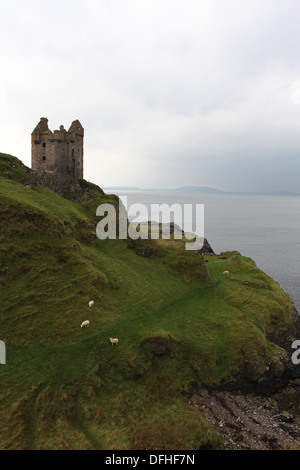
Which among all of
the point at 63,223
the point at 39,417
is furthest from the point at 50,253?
the point at 39,417

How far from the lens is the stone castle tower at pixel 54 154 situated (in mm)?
59500

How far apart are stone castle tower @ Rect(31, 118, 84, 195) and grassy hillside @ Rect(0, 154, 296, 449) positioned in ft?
37.9

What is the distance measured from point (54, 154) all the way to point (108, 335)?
43.4 meters

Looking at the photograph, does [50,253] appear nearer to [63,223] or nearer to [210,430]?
[63,223]

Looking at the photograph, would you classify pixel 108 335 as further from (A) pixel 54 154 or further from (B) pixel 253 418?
(A) pixel 54 154

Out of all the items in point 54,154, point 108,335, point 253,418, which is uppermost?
point 54,154

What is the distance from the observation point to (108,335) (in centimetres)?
3070

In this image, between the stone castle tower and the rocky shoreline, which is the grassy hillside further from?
the stone castle tower

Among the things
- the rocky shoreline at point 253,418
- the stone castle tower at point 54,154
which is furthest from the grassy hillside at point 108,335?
the stone castle tower at point 54,154

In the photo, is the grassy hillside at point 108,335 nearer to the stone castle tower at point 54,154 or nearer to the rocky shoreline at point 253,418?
the rocky shoreline at point 253,418

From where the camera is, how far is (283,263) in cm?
9462

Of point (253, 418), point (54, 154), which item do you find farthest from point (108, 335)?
point (54, 154)

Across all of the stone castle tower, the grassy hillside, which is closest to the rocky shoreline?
the grassy hillside

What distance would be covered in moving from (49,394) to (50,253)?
17.0 meters
